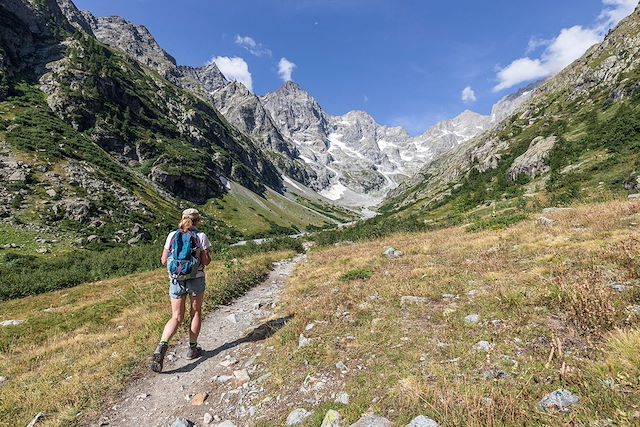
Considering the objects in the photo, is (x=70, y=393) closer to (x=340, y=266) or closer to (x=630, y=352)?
(x=630, y=352)

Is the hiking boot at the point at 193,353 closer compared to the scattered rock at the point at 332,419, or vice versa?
the scattered rock at the point at 332,419

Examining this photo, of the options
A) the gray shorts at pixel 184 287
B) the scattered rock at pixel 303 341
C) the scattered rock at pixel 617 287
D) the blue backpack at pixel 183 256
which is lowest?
the scattered rock at pixel 303 341

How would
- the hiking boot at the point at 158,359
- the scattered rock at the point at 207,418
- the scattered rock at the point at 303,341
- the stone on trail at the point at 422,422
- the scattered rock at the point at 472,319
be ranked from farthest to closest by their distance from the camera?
the hiking boot at the point at 158,359, the scattered rock at the point at 303,341, the scattered rock at the point at 472,319, the scattered rock at the point at 207,418, the stone on trail at the point at 422,422

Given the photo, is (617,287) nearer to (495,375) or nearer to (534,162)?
(495,375)

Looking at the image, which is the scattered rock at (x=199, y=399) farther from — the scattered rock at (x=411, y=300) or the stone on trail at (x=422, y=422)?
the scattered rock at (x=411, y=300)

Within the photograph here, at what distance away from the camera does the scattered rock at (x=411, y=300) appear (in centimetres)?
966

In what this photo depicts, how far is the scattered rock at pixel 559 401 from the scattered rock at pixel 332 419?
2783 millimetres

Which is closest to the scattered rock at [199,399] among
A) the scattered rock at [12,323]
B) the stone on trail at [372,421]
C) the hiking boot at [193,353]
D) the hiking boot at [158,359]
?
the hiking boot at [158,359]

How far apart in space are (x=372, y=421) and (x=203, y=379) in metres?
4.95

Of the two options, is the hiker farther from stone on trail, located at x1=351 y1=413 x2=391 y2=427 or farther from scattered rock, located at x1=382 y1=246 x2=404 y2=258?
scattered rock, located at x1=382 y1=246 x2=404 y2=258

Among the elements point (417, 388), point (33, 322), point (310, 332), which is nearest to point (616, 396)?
point (417, 388)

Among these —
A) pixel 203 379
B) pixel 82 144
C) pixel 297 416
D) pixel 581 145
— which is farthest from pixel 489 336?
pixel 82 144

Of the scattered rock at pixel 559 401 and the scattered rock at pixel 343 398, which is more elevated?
the scattered rock at pixel 559 401

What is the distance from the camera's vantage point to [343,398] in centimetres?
589
